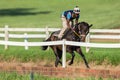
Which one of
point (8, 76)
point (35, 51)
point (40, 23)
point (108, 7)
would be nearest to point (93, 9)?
point (108, 7)

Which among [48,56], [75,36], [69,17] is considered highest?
[69,17]

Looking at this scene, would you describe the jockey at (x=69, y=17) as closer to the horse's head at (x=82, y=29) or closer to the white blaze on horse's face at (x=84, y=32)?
the horse's head at (x=82, y=29)

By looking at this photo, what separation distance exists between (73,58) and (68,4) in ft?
148

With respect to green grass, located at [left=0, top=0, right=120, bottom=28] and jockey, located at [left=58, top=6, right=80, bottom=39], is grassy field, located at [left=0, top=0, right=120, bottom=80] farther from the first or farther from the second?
jockey, located at [left=58, top=6, right=80, bottom=39]

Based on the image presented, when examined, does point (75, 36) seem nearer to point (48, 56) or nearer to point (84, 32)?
point (84, 32)

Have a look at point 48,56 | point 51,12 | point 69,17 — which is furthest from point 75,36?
point 51,12

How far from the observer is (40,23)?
53.1 metres

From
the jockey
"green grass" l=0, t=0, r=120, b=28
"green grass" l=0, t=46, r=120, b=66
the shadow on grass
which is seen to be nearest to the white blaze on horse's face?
the jockey

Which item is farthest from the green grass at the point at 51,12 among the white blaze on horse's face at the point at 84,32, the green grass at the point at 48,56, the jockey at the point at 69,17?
the white blaze on horse's face at the point at 84,32

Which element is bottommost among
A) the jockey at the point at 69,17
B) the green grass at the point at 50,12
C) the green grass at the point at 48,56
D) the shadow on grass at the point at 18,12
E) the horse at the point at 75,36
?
the shadow on grass at the point at 18,12

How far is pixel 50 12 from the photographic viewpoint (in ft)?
199

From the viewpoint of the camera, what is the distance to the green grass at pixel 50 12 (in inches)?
2062

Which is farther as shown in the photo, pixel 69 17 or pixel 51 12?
pixel 51 12

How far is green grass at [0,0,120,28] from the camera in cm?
5238
